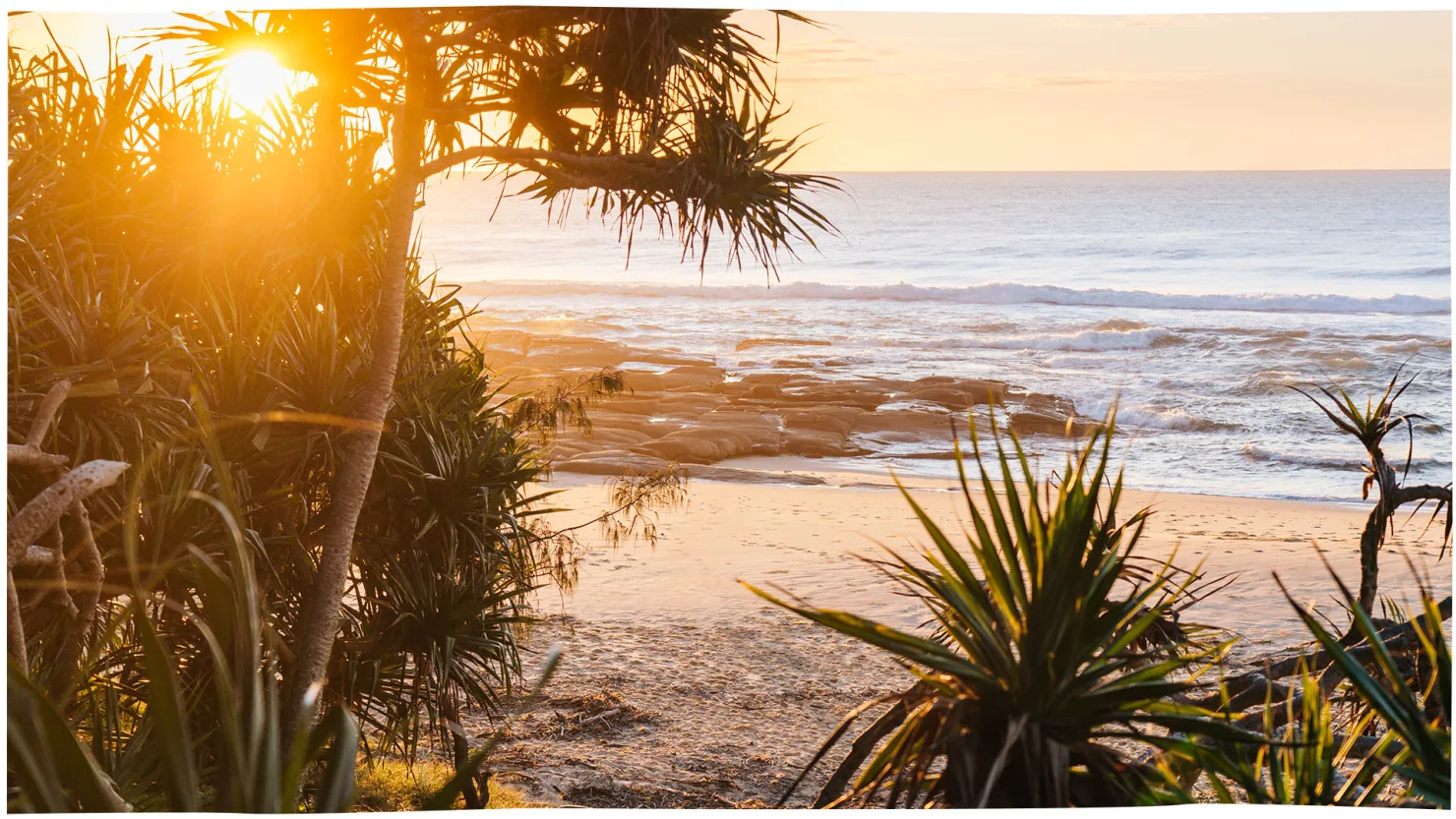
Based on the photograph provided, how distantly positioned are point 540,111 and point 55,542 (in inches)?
54.2

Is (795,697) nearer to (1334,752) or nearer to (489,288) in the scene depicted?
(1334,752)

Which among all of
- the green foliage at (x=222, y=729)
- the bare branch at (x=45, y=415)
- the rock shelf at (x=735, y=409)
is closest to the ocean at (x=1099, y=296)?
the rock shelf at (x=735, y=409)

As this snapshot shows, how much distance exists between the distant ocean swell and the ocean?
35 millimetres

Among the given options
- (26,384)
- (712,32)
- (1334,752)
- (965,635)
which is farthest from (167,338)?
(1334,752)

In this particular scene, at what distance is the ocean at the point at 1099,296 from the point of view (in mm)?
8430

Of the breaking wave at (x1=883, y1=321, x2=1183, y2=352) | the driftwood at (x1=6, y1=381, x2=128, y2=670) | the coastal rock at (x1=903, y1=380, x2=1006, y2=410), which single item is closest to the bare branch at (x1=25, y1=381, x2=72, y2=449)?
the driftwood at (x1=6, y1=381, x2=128, y2=670)

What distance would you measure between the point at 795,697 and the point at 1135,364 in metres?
7.97

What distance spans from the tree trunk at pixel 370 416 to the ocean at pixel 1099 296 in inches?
204

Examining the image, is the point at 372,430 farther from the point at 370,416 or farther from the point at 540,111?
the point at 540,111

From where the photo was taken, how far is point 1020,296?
12.6 meters

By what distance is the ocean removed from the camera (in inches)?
332

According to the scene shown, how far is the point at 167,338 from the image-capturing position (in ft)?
7.16

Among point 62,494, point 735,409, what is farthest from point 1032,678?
point 735,409

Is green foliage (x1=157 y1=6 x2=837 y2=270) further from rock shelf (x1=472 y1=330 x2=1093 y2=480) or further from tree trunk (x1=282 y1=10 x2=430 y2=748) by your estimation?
rock shelf (x1=472 y1=330 x2=1093 y2=480)
